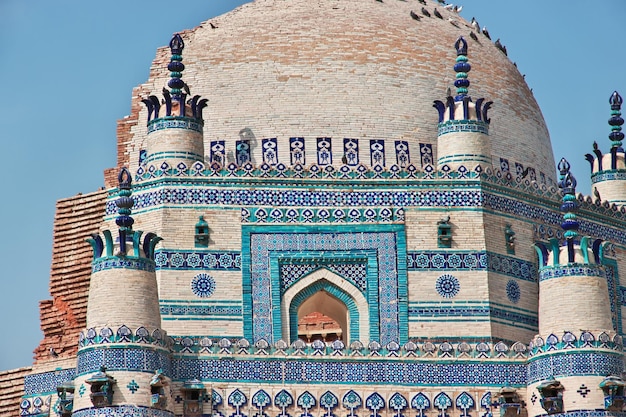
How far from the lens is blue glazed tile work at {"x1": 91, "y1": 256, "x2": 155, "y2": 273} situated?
23969 millimetres

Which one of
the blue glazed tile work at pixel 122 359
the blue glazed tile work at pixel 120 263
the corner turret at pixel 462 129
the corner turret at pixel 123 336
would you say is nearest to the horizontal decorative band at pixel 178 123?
the corner turret at pixel 123 336

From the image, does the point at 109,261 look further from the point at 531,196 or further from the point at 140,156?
the point at 531,196

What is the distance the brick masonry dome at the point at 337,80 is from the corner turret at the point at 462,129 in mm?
606

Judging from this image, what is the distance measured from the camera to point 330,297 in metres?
26.3

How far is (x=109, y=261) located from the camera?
24.0m

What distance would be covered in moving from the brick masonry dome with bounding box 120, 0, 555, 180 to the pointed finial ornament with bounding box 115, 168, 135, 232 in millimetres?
2901

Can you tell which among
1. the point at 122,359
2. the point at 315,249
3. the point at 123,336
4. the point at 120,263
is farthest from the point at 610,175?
the point at 122,359

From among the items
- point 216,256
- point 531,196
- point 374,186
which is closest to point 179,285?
point 216,256

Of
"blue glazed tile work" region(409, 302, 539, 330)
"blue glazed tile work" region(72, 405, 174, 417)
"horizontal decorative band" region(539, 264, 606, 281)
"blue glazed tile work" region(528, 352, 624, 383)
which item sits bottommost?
"blue glazed tile work" region(72, 405, 174, 417)

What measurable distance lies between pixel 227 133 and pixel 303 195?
6.45ft

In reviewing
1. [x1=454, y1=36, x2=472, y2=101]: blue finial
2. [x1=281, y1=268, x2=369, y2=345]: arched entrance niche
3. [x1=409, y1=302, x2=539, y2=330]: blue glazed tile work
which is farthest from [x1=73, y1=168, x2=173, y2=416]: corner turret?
[x1=454, y1=36, x2=472, y2=101]: blue finial

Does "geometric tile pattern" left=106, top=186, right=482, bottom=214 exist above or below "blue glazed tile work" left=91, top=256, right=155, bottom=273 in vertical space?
above

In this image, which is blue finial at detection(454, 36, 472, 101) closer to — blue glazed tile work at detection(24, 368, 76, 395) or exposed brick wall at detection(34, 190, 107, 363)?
exposed brick wall at detection(34, 190, 107, 363)

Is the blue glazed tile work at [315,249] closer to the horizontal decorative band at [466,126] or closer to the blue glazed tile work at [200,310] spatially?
the blue glazed tile work at [200,310]
